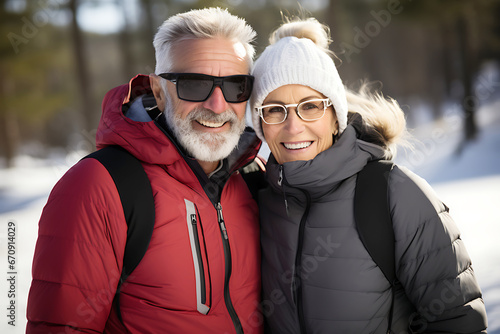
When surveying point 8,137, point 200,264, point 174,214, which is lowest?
point 8,137

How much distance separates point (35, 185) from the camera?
14648 mm

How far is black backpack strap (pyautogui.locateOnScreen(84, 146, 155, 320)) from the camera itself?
6.68ft

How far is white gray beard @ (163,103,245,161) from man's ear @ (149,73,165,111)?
0.43 feet

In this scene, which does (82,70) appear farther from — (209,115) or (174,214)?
(174,214)

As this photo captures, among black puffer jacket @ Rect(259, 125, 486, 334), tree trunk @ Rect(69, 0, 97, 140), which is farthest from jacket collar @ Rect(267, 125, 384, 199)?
tree trunk @ Rect(69, 0, 97, 140)

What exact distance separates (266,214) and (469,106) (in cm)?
1338

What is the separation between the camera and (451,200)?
8.18 metres

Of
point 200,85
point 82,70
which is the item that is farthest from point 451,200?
point 82,70

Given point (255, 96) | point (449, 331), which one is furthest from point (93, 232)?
point (449, 331)

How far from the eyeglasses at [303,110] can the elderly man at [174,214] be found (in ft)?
0.76

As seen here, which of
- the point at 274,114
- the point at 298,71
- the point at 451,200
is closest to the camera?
the point at 298,71

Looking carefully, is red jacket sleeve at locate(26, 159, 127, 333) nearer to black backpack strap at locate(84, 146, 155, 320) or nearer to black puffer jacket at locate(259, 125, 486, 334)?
black backpack strap at locate(84, 146, 155, 320)

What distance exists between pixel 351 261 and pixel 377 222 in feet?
0.83

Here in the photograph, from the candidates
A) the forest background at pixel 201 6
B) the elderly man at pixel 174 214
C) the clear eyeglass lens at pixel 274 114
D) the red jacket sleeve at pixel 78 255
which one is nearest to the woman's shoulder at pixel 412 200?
the clear eyeglass lens at pixel 274 114
